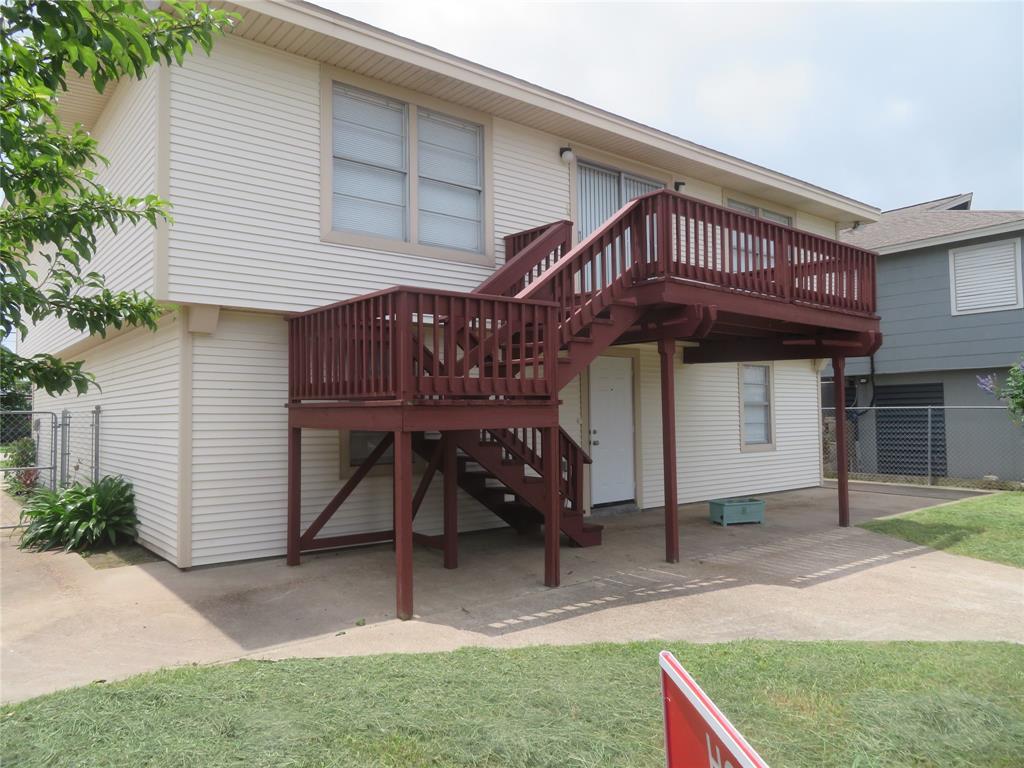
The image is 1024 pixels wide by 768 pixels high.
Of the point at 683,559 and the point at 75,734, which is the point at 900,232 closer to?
the point at 683,559

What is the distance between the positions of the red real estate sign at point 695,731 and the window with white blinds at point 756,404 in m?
11.2

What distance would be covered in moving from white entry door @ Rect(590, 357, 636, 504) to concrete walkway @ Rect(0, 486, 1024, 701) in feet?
7.06

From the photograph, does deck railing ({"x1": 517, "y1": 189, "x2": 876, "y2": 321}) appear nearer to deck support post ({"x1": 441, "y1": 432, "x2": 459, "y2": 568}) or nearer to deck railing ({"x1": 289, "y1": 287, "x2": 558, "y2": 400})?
deck railing ({"x1": 289, "y1": 287, "x2": 558, "y2": 400})

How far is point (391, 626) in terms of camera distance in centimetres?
496

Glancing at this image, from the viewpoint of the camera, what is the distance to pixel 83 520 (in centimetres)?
773

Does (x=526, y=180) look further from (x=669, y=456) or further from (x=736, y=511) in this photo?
(x=736, y=511)

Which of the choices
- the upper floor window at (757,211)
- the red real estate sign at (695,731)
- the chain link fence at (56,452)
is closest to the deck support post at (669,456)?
the upper floor window at (757,211)

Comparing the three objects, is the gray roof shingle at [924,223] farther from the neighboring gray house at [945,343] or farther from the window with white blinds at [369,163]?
the window with white blinds at [369,163]

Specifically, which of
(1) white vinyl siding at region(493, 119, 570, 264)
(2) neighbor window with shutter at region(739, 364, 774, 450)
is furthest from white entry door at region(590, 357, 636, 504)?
(2) neighbor window with shutter at region(739, 364, 774, 450)

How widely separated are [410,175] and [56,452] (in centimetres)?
885

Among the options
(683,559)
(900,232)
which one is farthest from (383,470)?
(900,232)

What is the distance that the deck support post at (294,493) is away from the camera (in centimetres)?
679

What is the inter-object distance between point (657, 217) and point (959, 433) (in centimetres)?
1121

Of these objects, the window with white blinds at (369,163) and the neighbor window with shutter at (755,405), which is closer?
the window with white blinds at (369,163)
